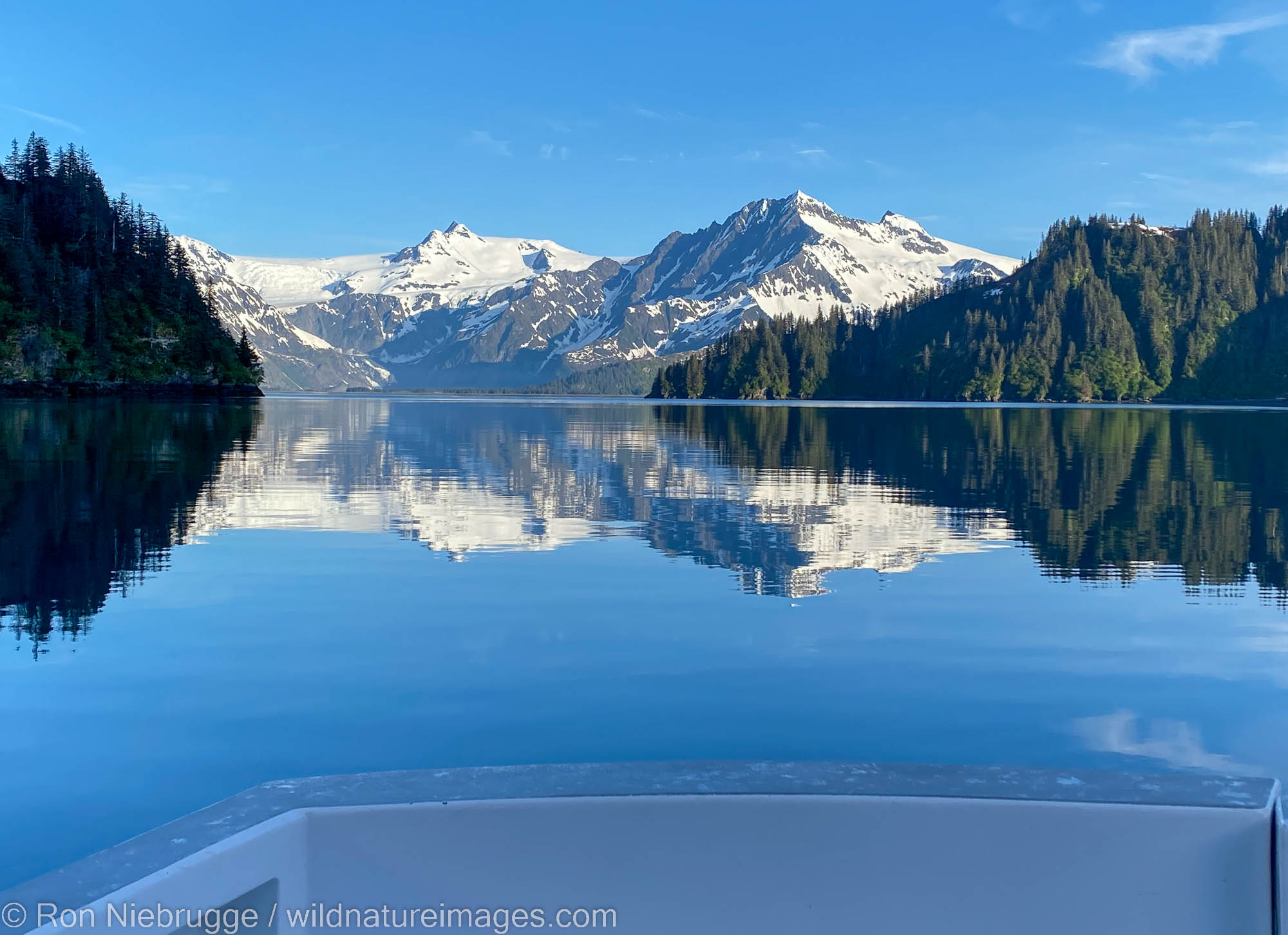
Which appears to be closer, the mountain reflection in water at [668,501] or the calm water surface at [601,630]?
the calm water surface at [601,630]

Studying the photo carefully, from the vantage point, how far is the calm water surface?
12.7 metres

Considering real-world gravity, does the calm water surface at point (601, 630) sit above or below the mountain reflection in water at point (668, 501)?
below

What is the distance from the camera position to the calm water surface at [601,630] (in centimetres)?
1273

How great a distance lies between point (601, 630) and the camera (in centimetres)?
1928

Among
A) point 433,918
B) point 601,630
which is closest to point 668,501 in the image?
point 601,630

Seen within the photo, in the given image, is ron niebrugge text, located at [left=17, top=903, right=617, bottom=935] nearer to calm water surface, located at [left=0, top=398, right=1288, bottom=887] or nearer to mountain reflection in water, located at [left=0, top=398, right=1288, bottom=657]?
calm water surface, located at [left=0, top=398, right=1288, bottom=887]

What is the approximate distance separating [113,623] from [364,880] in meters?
15.0

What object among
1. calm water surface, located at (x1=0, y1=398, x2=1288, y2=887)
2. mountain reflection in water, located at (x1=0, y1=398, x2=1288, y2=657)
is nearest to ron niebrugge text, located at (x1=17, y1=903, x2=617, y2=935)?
calm water surface, located at (x1=0, y1=398, x2=1288, y2=887)

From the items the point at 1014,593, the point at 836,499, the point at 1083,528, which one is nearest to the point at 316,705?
the point at 1014,593

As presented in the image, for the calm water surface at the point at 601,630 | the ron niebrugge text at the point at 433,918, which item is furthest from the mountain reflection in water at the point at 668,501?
the ron niebrugge text at the point at 433,918

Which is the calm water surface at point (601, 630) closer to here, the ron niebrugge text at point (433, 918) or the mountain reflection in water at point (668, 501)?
the mountain reflection in water at point (668, 501)

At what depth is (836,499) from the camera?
41.8 m

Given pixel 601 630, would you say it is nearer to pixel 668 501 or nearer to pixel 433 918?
pixel 433 918

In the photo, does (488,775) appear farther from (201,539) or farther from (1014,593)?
(201,539)
